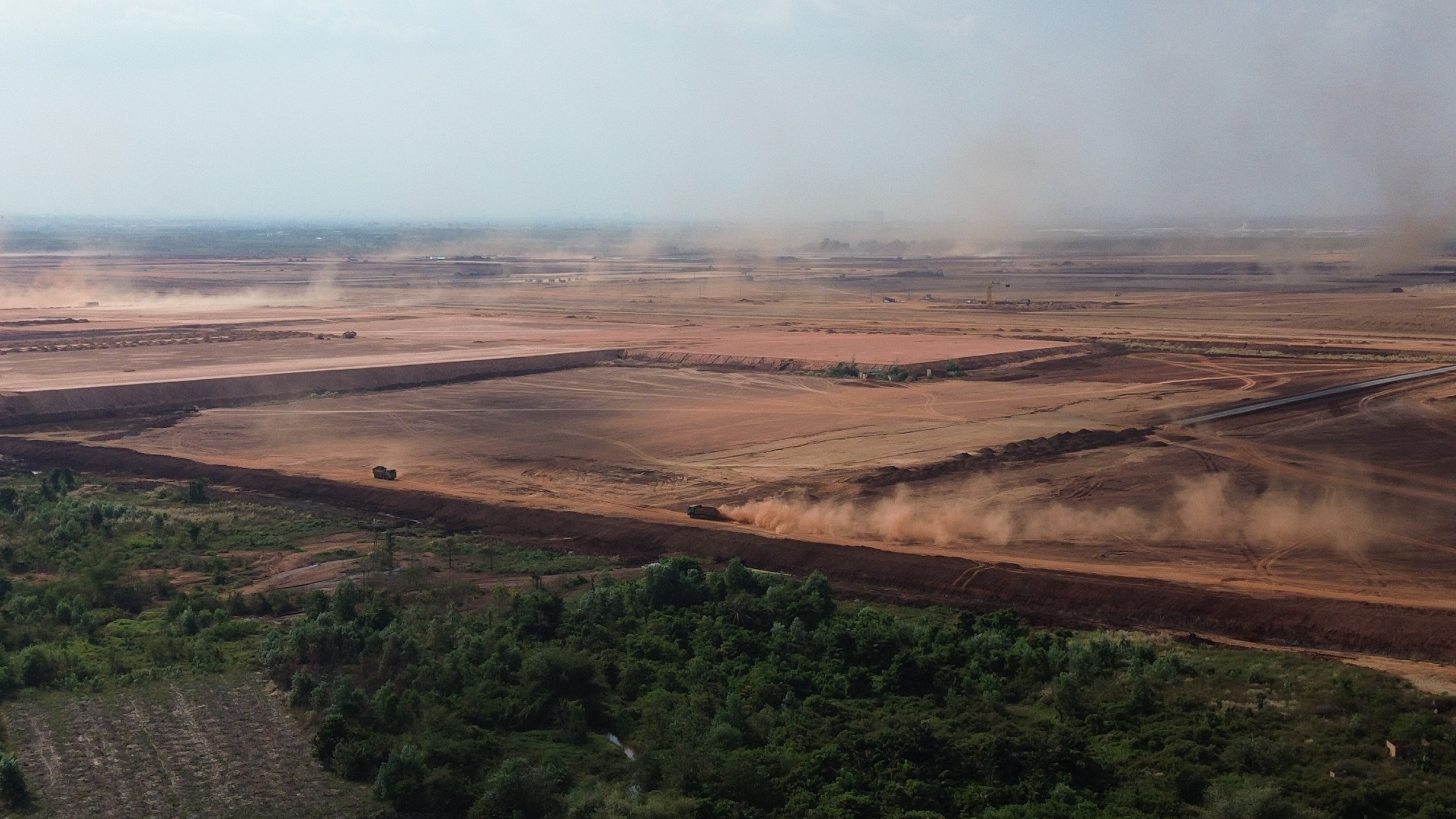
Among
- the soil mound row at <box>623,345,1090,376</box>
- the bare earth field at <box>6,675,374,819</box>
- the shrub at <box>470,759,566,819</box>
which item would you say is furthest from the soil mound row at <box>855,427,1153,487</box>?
the shrub at <box>470,759,566,819</box>

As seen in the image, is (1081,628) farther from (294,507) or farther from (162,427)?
(162,427)

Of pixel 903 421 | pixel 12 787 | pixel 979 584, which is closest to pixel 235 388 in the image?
pixel 903 421

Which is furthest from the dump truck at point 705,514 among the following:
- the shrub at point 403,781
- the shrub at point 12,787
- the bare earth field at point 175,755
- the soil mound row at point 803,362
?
the soil mound row at point 803,362

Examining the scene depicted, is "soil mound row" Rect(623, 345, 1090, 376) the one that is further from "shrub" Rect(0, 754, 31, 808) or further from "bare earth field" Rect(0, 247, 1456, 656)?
"shrub" Rect(0, 754, 31, 808)

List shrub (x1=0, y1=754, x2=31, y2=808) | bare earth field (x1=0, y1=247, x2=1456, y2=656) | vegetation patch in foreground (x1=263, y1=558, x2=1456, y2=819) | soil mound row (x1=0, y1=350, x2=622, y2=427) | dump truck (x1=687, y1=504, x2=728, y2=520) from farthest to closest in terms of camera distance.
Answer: soil mound row (x1=0, y1=350, x2=622, y2=427) → dump truck (x1=687, y1=504, x2=728, y2=520) → bare earth field (x1=0, y1=247, x2=1456, y2=656) → shrub (x1=0, y1=754, x2=31, y2=808) → vegetation patch in foreground (x1=263, y1=558, x2=1456, y2=819)

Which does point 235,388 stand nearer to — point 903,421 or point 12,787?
point 903,421

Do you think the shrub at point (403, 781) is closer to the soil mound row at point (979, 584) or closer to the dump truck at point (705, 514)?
the soil mound row at point (979, 584)
